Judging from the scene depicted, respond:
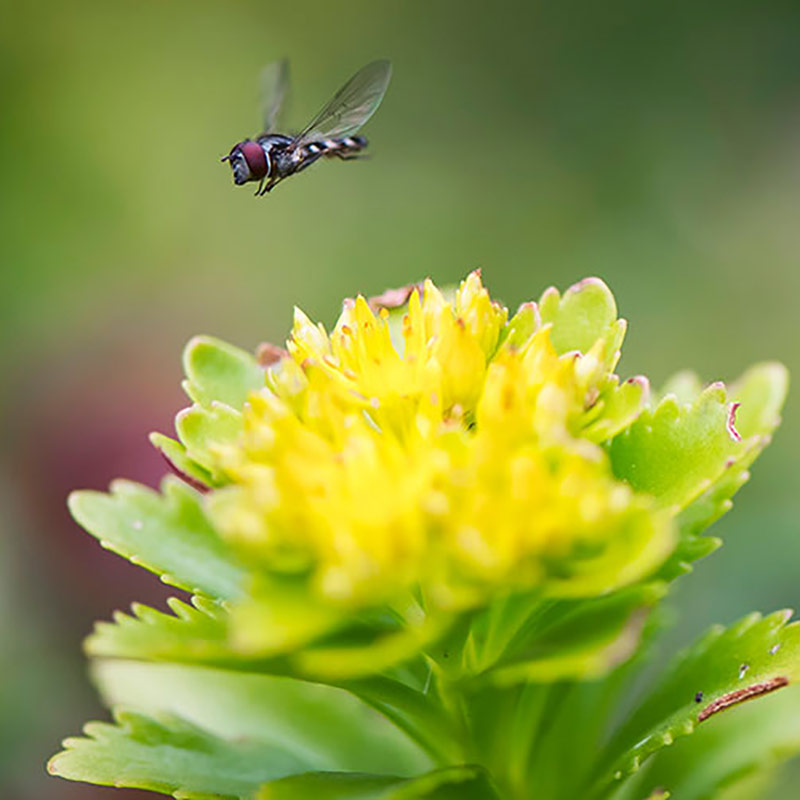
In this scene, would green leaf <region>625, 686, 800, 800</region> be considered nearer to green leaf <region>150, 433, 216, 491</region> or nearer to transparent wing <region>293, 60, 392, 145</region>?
green leaf <region>150, 433, 216, 491</region>

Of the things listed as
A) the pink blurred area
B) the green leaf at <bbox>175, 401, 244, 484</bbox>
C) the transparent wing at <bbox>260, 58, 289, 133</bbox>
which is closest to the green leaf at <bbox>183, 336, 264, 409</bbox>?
the green leaf at <bbox>175, 401, 244, 484</bbox>

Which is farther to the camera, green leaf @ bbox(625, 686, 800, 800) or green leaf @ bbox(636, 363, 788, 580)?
green leaf @ bbox(625, 686, 800, 800)

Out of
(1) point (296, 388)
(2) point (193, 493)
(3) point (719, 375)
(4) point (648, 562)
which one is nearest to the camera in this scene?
(4) point (648, 562)

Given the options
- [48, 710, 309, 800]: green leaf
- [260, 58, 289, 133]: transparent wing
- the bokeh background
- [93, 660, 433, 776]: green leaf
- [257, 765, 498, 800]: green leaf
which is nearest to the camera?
[257, 765, 498, 800]: green leaf

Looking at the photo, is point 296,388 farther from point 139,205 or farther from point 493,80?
point 493,80

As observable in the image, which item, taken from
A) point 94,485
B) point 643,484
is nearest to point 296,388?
point 643,484
